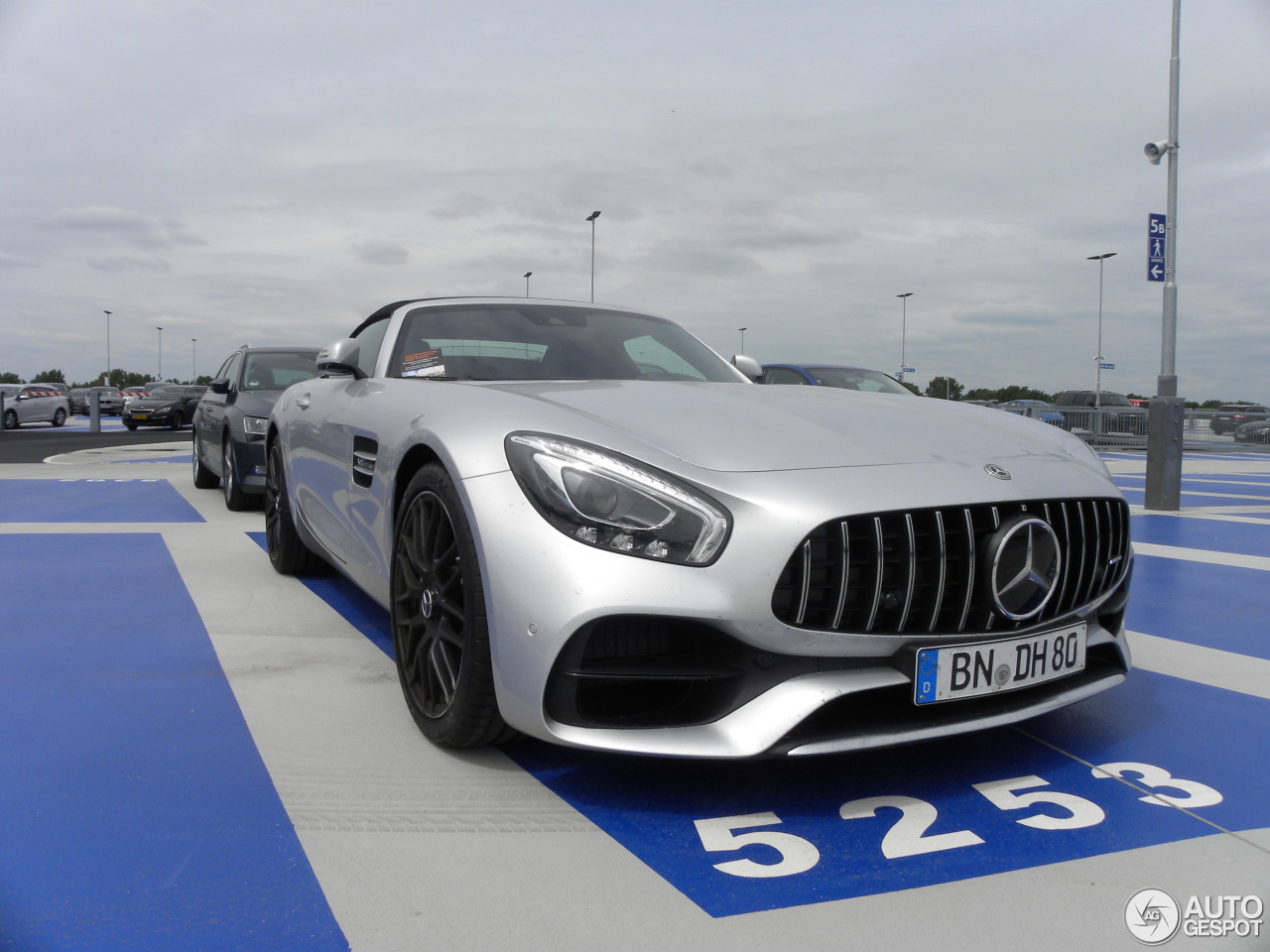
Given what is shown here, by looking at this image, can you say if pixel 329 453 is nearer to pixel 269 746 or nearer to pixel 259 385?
pixel 269 746

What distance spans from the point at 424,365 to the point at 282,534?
6.26ft

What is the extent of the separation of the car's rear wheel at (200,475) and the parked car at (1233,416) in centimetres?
2211

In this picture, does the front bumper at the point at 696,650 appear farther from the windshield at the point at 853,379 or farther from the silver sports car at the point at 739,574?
the windshield at the point at 853,379

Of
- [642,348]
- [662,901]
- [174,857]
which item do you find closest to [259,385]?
[642,348]

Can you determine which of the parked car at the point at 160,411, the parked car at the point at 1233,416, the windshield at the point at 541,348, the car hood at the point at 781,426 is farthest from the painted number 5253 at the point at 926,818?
the parked car at the point at 160,411

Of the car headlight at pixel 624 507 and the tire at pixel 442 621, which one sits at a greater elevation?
the car headlight at pixel 624 507

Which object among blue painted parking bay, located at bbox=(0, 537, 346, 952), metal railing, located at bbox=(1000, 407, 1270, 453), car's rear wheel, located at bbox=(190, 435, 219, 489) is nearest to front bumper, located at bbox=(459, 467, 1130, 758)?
blue painted parking bay, located at bbox=(0, 537, 346, 952)

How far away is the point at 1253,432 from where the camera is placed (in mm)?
22266

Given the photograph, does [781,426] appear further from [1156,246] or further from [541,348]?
[1156,246]

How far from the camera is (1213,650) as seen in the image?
12.1ft

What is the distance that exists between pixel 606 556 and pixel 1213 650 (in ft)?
9.32

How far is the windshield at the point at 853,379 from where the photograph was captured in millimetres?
10867

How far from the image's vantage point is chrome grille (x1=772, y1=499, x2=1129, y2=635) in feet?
6.79

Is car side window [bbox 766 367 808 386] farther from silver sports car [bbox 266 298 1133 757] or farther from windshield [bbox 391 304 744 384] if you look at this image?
silver sports car [bbox 266 298 1133 757]
